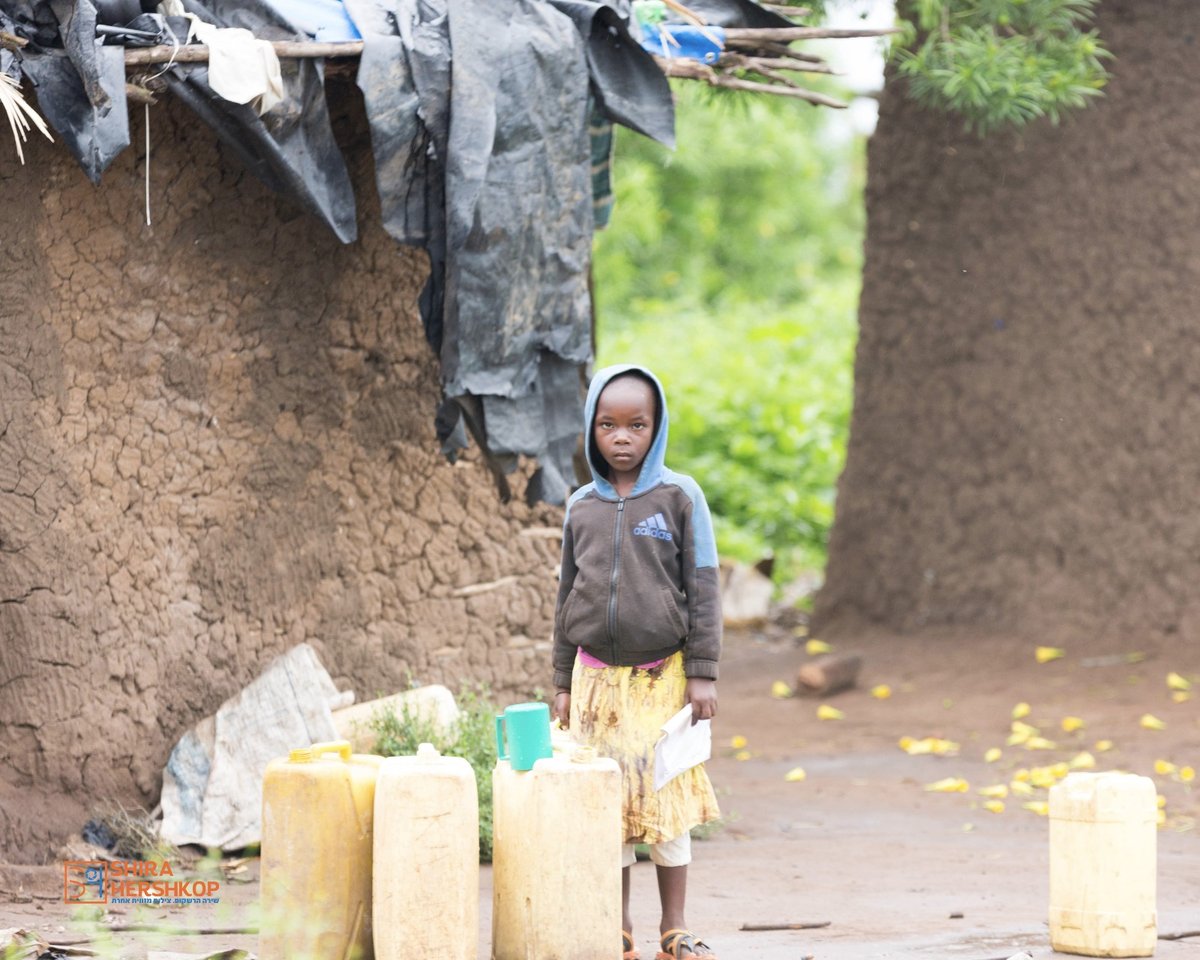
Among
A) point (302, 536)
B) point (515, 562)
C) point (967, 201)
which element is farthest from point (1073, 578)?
point (302, 536)

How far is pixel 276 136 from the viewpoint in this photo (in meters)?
4.27

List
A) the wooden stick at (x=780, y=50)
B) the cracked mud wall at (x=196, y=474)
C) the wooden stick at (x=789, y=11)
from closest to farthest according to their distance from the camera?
the cracked mud wall at (x=196, y=474) < the wooden stick at (x=780, y=50) < the wooden stick at (x=789, y=11)

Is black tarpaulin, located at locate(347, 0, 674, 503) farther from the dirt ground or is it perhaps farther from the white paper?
the dirt ground

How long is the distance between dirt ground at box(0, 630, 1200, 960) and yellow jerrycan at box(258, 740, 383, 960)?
0.16 meters

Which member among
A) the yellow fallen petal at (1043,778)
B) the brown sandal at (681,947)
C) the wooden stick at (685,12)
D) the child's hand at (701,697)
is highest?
the wooden stick at (685,12)

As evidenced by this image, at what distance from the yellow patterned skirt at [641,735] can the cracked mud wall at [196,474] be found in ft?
5.17

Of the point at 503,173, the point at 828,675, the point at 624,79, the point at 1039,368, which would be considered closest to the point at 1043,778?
the point at 828,675

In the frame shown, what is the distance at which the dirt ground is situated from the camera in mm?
4008

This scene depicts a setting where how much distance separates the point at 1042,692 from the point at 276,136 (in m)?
4.67

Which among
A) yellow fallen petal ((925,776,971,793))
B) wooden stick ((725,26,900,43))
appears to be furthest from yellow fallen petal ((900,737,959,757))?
wooden stick ((725,26,900,43))

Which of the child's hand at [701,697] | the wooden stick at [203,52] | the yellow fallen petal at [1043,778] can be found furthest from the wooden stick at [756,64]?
the yellow fallen petal at [1043,778]

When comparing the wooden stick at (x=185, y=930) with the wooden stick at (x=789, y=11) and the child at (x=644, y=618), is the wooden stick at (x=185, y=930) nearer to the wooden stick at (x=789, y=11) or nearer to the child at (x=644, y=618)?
the child at (x=644, y=618)

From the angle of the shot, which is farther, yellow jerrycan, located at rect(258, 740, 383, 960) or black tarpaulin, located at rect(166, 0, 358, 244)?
black tarpaulin, located at rect(166, 0, 358, 244)

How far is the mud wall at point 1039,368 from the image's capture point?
7332 millimetres
